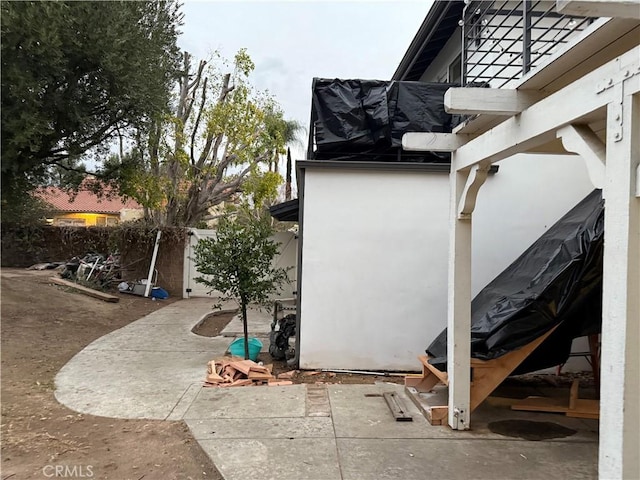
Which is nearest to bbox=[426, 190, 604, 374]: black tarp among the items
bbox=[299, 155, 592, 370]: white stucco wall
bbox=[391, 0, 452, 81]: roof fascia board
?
bbox=[299, 155, 592, 370]: white stucco wall

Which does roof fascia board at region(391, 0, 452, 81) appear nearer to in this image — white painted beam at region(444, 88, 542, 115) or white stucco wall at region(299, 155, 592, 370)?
white stucco wall at region(299, 155, 592, 370)

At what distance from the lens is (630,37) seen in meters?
2.17

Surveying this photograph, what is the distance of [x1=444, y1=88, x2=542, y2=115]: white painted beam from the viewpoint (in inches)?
113

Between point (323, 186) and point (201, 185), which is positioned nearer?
point (323, 186)

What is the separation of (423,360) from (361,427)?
132cm

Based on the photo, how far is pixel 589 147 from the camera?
2.29 metres

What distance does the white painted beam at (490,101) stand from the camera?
2.88 metres

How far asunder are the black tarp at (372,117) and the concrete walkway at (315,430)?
334 centimetres

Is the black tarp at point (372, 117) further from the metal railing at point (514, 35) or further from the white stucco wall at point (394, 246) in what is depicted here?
the metal railing at point (514, 35)

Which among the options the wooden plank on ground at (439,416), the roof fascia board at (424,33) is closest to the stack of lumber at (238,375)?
the wooden plank on ground at (439,416)

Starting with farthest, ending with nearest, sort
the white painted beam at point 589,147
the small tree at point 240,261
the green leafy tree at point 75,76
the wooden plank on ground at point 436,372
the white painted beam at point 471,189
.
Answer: the green leafy tree at point 75,76 < the small tree at point 240,261 < the wooden plank on ground at point 436,372 < the white painted beam at point 471,189 < the white painted beam at point 589,147

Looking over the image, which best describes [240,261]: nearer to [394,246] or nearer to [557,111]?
[394,246]

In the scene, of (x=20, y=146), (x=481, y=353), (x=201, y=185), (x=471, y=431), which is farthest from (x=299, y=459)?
(x=201, y=185)

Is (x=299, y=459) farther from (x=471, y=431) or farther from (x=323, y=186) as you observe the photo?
(x=323, y=186)
